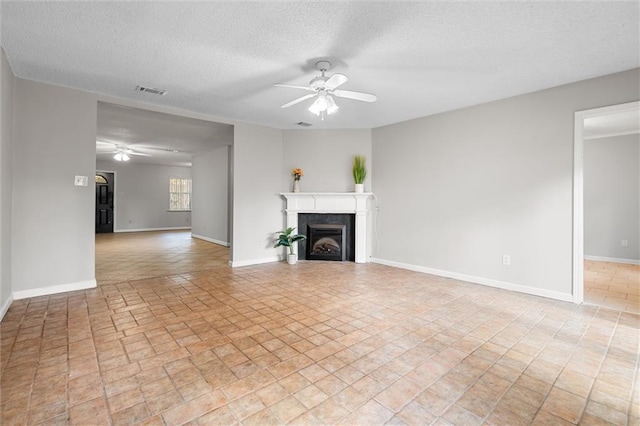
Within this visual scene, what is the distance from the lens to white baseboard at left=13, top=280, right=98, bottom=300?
342 centimetres

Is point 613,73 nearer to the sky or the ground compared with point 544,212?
nearer to the sky

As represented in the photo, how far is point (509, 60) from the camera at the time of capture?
2910 mm

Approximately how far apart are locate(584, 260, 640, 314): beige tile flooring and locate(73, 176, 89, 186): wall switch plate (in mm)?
6300

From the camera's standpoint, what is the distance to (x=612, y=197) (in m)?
5.88

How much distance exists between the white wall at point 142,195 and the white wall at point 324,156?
24.6 ft

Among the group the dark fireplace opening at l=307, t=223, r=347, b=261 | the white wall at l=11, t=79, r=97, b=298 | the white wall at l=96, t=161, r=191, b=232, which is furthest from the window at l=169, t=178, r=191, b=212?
the white wall at l=11, t=79, r=97, b=298

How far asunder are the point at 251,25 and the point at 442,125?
3.34 metres

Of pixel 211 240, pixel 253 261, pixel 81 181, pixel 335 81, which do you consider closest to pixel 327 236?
pixel 253 261

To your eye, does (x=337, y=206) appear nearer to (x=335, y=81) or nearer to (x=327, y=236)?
(x=327, y=236)

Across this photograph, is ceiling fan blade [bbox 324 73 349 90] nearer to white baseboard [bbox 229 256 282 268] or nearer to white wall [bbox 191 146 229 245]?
white baseboard [bbox 229 256 282 268]

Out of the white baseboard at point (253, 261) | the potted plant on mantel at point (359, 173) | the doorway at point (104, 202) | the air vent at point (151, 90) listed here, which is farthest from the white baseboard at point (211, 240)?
the air vent at point (151, 90)

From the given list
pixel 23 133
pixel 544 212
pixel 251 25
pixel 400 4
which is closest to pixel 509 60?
pixel 400 4

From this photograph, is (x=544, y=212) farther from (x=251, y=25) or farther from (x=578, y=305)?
(x=251, y=25)

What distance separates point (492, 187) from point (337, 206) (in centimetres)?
259
